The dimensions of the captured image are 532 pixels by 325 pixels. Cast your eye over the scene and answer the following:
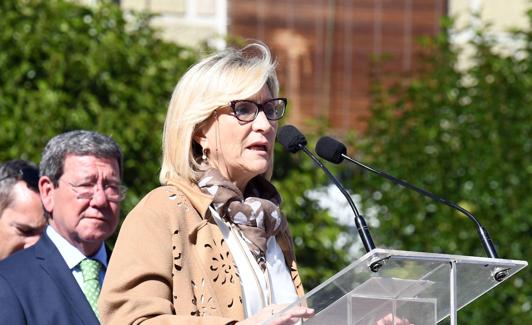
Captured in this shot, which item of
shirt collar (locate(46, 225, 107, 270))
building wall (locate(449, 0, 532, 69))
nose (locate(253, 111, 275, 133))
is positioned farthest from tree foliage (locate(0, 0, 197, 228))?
building wall (locate(449, 0, 532, 69))

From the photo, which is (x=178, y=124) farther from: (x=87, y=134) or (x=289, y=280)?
(x=87, y=134)

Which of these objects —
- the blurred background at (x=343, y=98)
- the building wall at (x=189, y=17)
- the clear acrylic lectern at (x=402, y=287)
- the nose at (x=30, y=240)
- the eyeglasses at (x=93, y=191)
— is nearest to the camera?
the clear acrylic lectern at (x=402, y=287)

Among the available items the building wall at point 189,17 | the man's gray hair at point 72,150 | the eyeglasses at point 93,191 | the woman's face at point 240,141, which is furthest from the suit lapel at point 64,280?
the building wall at point 189,17

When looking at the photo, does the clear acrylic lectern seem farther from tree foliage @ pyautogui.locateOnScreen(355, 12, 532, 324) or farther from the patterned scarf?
tree foliage @ pyautogui.locateOnScreen(355, 12, 532, 324)

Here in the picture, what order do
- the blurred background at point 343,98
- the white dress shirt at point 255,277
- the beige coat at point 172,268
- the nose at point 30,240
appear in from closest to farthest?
1. the beige coat at point 172,268
2. the white dress shirt at point 255,277
3. the nose at point 30,240
4. the blurred background at point 343,98

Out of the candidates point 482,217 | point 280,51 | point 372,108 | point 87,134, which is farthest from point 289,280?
point 280,51

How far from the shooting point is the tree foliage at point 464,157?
7812 mm

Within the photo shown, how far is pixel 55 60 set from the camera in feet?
23.0

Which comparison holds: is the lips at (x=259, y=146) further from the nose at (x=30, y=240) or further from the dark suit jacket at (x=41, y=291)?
the nose at (x=30, y=240)

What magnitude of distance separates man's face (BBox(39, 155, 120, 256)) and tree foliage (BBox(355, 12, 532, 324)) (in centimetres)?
361

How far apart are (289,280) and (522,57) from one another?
516 centimetres

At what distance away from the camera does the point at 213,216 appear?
12.0 feet

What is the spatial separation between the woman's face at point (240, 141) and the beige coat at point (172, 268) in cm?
14

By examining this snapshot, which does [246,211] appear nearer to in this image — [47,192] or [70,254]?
[70,254]
